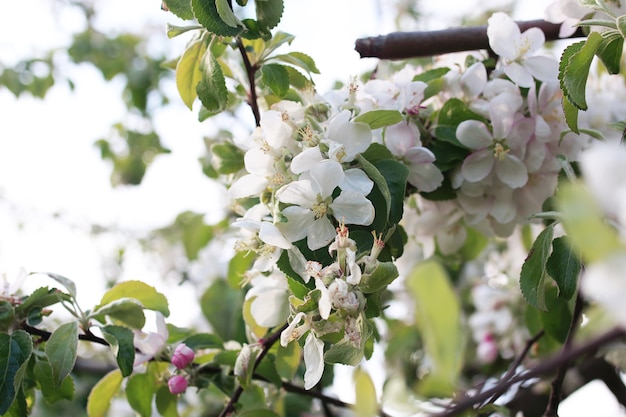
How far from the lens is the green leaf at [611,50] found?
2.54ft

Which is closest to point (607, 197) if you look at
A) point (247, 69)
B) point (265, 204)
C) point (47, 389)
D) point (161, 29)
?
point (265, 204)

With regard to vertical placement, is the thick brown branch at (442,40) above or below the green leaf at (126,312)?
above

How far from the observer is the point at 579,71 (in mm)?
755

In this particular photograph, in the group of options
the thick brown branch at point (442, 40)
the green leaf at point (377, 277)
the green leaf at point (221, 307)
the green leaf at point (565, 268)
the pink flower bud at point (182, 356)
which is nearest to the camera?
the green leaf at point (377, 277)

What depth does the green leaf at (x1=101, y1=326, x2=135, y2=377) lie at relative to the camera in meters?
0.79

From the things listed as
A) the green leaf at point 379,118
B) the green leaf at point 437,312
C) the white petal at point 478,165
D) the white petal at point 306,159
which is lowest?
the white petal at point 478,165

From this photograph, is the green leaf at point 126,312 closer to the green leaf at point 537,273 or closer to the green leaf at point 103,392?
the green leaf at point 103,392

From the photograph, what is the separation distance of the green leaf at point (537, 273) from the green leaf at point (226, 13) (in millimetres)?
405

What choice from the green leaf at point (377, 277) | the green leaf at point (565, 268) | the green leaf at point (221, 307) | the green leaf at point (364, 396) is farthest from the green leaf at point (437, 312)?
the green leaf at point (221, 307)

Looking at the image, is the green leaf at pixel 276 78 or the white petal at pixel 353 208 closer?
the white petal at pixel 353 208

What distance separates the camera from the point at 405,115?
881 mm

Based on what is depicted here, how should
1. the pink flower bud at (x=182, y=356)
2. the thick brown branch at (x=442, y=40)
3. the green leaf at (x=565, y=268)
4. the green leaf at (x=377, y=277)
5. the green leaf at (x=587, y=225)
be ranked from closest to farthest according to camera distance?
1. the green leaf at (x=587, y=225)
2. the green leaf at (x=377, y=277)
3. the green leaf at (x=565, y=268)
4. the pink flower bud at (x=182, y=356)
5. the thick brown branch at (x=442, y=40)

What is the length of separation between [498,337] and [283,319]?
3.36 feet

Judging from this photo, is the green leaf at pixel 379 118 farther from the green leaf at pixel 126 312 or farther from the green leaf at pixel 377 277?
the green leaf at pixel 126 312
